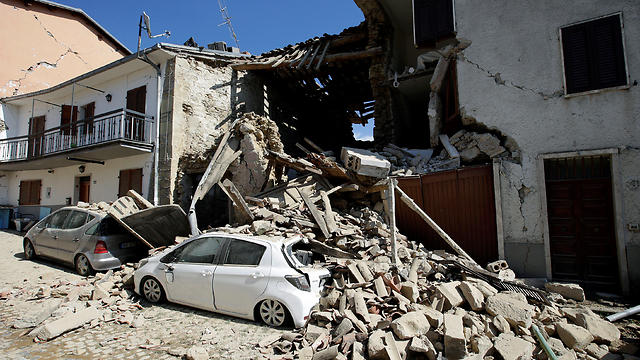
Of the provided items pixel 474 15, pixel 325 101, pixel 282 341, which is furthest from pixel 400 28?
pixel 282 341

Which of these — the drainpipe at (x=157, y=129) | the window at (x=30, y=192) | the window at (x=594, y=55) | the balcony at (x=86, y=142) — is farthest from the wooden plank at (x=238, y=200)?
the window at (x=30, y=192)

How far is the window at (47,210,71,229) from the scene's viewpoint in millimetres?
7898

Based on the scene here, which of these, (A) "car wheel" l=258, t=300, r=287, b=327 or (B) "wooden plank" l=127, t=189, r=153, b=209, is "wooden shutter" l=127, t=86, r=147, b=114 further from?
(A) "car wheel" l=258, t=300, r=287, b=327

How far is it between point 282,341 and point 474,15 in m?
9.50

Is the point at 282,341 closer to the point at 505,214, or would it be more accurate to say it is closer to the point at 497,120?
the point at 505,214

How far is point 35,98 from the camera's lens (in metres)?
15.8

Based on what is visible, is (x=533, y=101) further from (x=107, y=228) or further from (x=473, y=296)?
(x=107, y=228)

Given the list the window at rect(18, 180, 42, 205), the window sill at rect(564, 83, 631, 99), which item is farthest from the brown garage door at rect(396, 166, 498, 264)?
the window at rect(18, 180, 42, 205)

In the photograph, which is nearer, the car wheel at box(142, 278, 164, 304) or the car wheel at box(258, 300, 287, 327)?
the car wheel at box(258, 300, 287, 327)

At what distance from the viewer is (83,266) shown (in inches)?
279

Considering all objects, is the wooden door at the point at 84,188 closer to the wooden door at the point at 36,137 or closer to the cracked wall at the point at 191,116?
the wooden door at the point at 36,137

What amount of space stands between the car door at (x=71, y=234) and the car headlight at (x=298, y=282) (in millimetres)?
6283

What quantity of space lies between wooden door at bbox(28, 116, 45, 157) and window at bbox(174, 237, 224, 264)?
551 inches

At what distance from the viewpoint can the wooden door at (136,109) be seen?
11.7 meters
